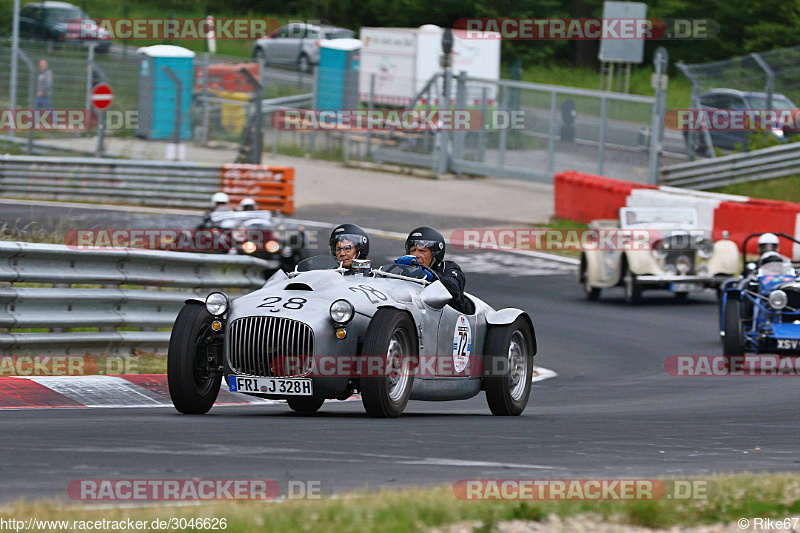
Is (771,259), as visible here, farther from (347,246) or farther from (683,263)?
(347,246)

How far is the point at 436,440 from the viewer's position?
749cm

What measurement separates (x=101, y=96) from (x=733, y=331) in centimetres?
1815

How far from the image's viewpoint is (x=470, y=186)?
31.1 metres

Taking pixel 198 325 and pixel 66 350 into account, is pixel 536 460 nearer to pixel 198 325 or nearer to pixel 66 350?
pixel 198 325

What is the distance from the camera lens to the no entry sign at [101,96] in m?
28.4

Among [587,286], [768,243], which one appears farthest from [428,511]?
[587,286]

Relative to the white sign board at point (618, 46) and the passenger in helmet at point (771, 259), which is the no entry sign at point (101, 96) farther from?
the passenger in helmet at point (771, 259)

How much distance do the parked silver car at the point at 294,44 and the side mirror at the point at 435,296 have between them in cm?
3914

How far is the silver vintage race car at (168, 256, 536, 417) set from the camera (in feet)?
26.9

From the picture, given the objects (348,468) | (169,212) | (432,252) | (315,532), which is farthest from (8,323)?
(169,212)

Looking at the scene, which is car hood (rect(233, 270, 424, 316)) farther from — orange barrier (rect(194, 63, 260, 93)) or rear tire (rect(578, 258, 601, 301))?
orange barrier (rect(194, 63, 260, 93))

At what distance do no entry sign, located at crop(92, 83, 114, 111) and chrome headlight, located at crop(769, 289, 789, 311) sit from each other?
18.3 m

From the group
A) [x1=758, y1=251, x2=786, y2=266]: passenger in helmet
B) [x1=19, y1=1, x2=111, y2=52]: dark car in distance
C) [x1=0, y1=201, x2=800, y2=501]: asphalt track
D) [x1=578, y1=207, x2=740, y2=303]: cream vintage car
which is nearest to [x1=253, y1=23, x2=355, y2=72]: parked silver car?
[x1=19, y1=1, x2=111, y2=52]: dark car in distance

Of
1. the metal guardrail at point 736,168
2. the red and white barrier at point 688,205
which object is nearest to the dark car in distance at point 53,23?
the red and white barrier at point 688,205
